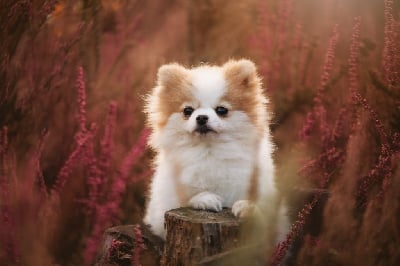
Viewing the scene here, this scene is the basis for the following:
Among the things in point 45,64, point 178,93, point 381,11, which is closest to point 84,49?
point 45,64

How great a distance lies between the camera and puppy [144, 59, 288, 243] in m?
2.25

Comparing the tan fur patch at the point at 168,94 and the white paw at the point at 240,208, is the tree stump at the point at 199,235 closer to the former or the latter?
the white paw at the point at 240,208

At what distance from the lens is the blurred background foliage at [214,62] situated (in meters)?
1.48

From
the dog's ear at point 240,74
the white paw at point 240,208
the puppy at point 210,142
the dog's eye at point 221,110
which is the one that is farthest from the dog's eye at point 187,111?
the white paw at point 240,208

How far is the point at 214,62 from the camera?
381 cm

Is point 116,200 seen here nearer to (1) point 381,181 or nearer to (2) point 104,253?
(2) point 104,253

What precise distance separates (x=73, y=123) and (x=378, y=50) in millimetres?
1739

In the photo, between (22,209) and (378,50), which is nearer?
(22,209)

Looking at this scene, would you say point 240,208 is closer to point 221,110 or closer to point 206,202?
point 206,202

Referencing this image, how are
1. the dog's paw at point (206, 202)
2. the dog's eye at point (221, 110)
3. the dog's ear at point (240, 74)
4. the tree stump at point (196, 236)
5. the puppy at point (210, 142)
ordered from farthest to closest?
the dog's ear at point (240, 74) < the dog's eye at point (221, 110) < the puppy at point (210, 142) < the dog's paw at point (206, 202) < the tree stump at point (196, 236)

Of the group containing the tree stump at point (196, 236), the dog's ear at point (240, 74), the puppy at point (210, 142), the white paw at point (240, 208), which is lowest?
the tree stump at point (196, 236)

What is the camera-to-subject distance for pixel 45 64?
9.89 ft

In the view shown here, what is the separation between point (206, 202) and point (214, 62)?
1843 mm

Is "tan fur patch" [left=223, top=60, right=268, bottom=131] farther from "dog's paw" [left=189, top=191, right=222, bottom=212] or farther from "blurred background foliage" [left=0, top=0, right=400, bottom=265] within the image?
"dog's paw" [left=189, top=191, right=222, bottom=212]
